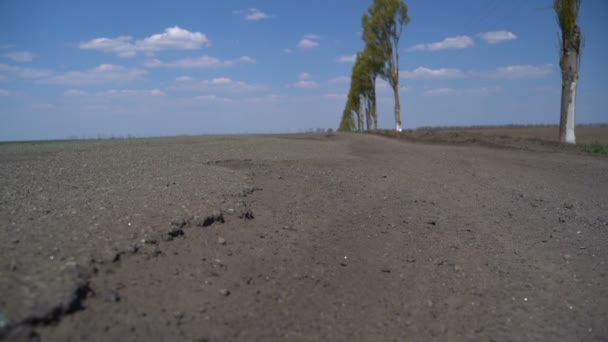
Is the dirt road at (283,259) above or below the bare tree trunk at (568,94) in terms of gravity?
below

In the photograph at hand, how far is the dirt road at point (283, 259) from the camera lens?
8.91 feet

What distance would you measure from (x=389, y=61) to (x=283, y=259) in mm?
26749

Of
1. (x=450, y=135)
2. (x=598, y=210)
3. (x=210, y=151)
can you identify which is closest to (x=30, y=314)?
(x=598, y=210)

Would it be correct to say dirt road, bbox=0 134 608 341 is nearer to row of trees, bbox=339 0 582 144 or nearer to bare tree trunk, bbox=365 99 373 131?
row of trees, bbox=339 0 582 144

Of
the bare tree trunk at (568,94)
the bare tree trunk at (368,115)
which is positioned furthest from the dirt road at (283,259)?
the bare tree trunk at (368,115)

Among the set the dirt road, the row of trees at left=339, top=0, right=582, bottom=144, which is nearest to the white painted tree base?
the row of trees at left=339, top=0, right=582, bottom=144

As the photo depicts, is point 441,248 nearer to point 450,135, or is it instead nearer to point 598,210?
point 598,210

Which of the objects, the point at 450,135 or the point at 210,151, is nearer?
the point at 210,151

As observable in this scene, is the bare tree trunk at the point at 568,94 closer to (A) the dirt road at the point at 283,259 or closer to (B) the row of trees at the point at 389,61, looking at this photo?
(B) the row of trees at the point at 389,61

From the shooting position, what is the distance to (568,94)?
1430 centimetres

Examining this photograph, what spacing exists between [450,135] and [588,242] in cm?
1231

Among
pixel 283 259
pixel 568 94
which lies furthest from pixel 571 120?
pixel 283 259

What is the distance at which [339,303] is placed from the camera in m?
3.33

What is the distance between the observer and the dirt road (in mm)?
2715
